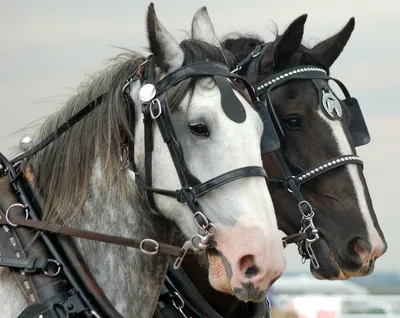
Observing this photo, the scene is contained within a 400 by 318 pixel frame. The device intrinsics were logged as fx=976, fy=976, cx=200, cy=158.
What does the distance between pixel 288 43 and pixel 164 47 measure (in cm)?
191

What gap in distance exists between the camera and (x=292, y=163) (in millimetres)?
5934

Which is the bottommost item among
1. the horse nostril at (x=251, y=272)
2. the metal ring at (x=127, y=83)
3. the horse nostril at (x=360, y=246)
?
the horse nostril at (x=360, y=246)

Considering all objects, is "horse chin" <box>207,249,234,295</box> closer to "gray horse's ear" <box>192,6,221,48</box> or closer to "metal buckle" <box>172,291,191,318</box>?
"gray horse's ear" <box>192,6,221,48</box>

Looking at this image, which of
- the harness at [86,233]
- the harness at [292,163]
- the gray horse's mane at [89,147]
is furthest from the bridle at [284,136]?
the harness at [86,233]

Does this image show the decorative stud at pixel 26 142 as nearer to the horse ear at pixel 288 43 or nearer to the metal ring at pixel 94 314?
the metal ring at pixel 94 314

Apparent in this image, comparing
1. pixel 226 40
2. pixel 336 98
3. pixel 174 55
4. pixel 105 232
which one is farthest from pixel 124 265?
pixel 226 40

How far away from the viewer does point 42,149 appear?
466cm

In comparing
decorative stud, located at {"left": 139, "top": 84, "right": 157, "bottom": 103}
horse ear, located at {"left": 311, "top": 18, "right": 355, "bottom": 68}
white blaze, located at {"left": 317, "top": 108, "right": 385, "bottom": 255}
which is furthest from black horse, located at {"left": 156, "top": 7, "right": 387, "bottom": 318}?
decorative stud, located at {"left": 139, "top": 84, "right": 157, "bottom": 103}

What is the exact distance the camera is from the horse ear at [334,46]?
6410 millimetres

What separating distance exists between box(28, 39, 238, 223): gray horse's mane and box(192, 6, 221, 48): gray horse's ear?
13cm

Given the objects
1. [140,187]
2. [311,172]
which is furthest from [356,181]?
[140,187]

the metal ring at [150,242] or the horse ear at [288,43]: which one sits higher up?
the metal ring at [150,242]

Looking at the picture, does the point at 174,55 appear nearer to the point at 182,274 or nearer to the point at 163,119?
the point at 163,119

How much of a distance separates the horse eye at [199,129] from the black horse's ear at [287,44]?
205 cm
